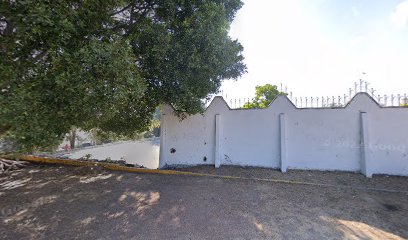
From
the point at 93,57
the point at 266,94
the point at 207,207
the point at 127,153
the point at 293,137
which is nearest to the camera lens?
the point at 93,57

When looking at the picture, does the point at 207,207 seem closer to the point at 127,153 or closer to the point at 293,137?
the point at 293,137

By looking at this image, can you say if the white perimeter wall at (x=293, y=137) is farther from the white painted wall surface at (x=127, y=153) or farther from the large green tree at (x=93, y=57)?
the white painted wall surface at (x=127, y=153)

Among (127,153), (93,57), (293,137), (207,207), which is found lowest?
(207,207)

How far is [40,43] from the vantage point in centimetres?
412

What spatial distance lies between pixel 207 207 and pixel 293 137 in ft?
13.3

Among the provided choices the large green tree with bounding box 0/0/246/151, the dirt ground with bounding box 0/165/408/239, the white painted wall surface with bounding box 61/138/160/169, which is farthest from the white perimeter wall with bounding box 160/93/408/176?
the white painted wall surface with bounding box 61/138/160/169

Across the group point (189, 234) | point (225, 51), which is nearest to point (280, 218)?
point (189, 234)

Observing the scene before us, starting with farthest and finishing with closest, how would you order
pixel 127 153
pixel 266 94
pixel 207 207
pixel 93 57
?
pixel 127 153 < pixel 266 94 < pixel 207 207 < pixel 93 57

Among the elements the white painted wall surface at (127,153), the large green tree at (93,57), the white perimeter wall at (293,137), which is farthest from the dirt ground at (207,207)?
the white painted wall surface at (127,153)

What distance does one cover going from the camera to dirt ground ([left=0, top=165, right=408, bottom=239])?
3.98m

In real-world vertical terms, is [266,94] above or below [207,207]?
above

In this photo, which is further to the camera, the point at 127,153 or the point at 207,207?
the point at 127,153

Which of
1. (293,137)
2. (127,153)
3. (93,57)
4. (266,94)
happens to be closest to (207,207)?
(93,57)

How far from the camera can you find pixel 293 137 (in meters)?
7.44
